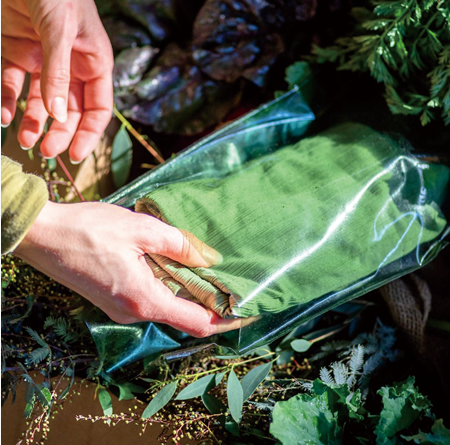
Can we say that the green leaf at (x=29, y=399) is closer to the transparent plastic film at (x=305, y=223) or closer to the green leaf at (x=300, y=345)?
the transparent plastic film at (x=305, y=223)

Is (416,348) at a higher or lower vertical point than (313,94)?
lower

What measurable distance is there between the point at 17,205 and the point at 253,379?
0.41 meters

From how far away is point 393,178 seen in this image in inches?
27.6

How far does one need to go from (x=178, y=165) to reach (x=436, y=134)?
1.41ft

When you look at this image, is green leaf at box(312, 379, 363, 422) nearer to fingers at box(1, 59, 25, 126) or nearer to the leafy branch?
the leafy branch

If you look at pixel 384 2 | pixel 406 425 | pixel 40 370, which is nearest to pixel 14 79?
pixel 40 370

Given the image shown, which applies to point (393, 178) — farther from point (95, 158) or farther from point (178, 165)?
point (95, 158)

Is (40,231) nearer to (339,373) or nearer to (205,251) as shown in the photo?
(205,251)

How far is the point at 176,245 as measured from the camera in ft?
1.92

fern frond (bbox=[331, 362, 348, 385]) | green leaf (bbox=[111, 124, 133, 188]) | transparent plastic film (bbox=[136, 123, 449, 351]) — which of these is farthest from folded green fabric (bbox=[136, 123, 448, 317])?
green leaf (bbox=[111, 124, 133, 188])

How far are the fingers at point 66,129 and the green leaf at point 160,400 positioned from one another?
42cm

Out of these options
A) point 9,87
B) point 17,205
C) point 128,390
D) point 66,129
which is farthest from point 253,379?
point 9,87

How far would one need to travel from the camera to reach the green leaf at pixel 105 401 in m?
0.66

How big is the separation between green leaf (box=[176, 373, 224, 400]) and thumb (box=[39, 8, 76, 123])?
1.45ft
